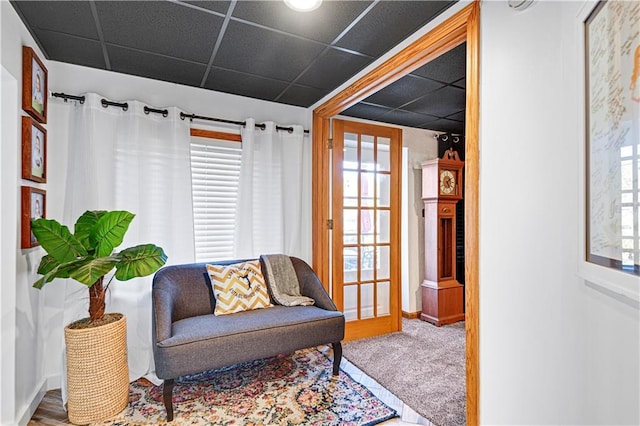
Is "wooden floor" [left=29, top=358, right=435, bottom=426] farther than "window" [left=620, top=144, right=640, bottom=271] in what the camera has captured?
Yes

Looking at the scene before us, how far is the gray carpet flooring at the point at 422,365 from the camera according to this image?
2209 millimetres

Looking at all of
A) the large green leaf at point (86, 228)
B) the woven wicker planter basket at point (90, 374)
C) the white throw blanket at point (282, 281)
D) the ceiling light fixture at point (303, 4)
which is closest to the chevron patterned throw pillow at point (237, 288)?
the white throw blanket at point (282, 281)

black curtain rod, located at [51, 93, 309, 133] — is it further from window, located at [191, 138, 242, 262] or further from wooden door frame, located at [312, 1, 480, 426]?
wooden door frame, located at [312, 1, 480, 426]

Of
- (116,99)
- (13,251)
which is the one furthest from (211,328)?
(116,99)

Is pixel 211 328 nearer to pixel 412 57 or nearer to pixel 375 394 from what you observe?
pixel 375 394

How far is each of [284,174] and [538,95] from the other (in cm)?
237

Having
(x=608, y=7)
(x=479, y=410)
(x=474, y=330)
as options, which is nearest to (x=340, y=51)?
(x=608, y=7)

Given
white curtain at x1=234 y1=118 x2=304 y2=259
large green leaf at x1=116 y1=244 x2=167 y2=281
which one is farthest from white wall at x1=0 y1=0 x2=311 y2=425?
large green leaf at x1=116 y1=244 x2=167 y2=281

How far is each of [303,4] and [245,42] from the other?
25.1 inches

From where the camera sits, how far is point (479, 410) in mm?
1655

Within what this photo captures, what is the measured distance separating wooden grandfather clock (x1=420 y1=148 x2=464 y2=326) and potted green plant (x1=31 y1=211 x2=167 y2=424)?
3078 mm

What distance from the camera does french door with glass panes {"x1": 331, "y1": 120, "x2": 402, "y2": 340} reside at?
11.3 ft

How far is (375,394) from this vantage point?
236 cm

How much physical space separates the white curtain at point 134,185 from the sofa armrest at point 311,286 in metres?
0.98
